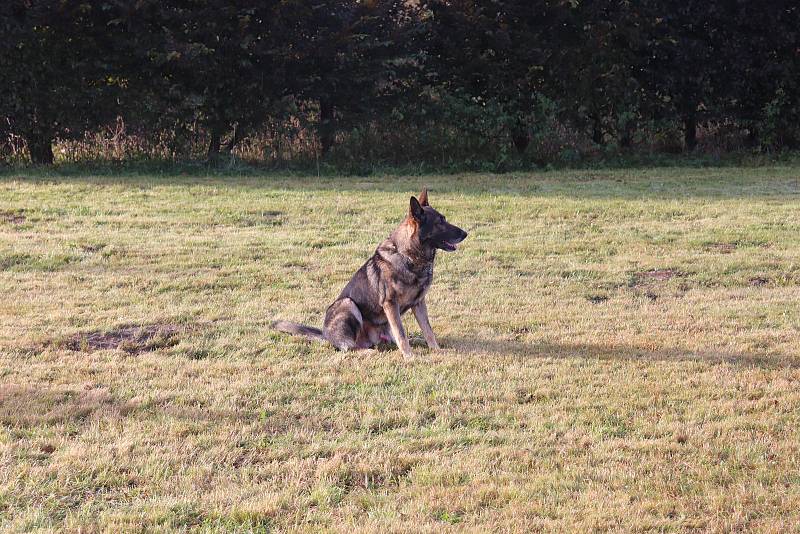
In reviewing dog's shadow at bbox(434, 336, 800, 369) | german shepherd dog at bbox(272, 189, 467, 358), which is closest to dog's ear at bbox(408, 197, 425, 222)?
german shepherd dog at bbox(272, 189, 467, 358)

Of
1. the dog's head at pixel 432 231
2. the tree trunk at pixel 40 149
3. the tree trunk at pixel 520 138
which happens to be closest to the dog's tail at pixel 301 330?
the dog's head at pixel 432 231

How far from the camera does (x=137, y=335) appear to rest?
6840mm

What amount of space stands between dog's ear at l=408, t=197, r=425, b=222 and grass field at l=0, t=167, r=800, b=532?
2.95ft

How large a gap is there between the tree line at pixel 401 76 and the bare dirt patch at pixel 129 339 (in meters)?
9.15

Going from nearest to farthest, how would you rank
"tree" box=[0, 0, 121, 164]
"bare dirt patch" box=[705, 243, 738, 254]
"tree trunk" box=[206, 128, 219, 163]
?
"bare dirt patch" box=[705, 243, 738, 254], "tree" box=[0, 0, 121, 164], "tree trunk" box=[206, 128, 219, 163]

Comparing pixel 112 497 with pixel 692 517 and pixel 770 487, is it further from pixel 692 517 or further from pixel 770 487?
pixel 770 487

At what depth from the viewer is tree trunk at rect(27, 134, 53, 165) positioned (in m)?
16.0

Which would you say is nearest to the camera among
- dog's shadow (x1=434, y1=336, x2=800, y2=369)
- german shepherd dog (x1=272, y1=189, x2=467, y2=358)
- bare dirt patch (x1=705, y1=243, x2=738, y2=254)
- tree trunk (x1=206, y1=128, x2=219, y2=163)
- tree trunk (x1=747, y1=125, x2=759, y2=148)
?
dog's shadow (x1=434, y1=336, x2=800, y2=369)

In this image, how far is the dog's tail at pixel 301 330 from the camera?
6.68 metres

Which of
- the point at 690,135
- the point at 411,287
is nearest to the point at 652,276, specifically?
the point at 411,287

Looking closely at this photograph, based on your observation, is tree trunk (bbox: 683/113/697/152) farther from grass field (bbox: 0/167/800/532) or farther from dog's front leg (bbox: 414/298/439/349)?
dog's front leg (bbox: 414/298/439/349)

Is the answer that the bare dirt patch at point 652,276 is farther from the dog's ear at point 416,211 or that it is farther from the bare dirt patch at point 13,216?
the bare dirt patch at point 13,216

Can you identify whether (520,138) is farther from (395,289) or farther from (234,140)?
(395,289)

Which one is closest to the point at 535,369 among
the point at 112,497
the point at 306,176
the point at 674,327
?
the point at 674,327
